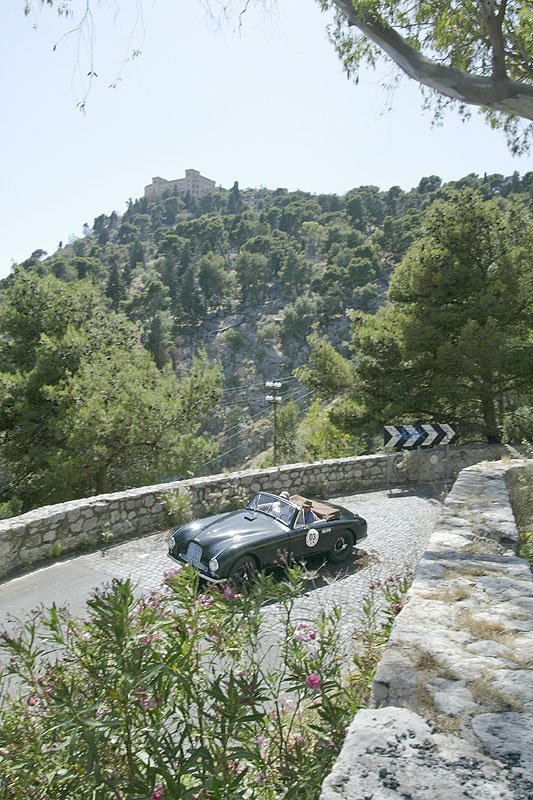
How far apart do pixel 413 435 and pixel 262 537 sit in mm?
7365

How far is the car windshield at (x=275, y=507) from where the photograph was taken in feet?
24.7

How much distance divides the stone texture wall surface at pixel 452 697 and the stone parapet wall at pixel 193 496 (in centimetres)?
618

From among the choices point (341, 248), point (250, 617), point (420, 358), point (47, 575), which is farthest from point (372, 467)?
point (341, 248)

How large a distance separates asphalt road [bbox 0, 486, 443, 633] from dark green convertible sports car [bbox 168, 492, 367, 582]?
1.37 feet

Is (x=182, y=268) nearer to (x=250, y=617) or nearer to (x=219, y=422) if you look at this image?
(x=219, y=422)

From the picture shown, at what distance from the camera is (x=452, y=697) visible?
222cm

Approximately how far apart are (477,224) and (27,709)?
18.6 metres

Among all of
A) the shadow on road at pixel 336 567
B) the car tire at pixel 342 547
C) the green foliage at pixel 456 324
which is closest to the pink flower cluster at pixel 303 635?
the shadow on road at pixel 336 567

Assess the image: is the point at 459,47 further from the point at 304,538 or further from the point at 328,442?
the point at 328,442

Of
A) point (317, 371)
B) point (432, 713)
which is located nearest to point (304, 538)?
point (432, 713)

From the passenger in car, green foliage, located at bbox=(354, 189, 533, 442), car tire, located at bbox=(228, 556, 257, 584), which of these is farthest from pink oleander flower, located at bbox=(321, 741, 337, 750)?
green foliage, located at bbox=(354, 189, 533, 442)

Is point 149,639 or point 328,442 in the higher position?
point 149,639

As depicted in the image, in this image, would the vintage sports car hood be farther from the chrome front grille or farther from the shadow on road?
the shadow on road

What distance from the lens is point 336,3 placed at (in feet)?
25.3
